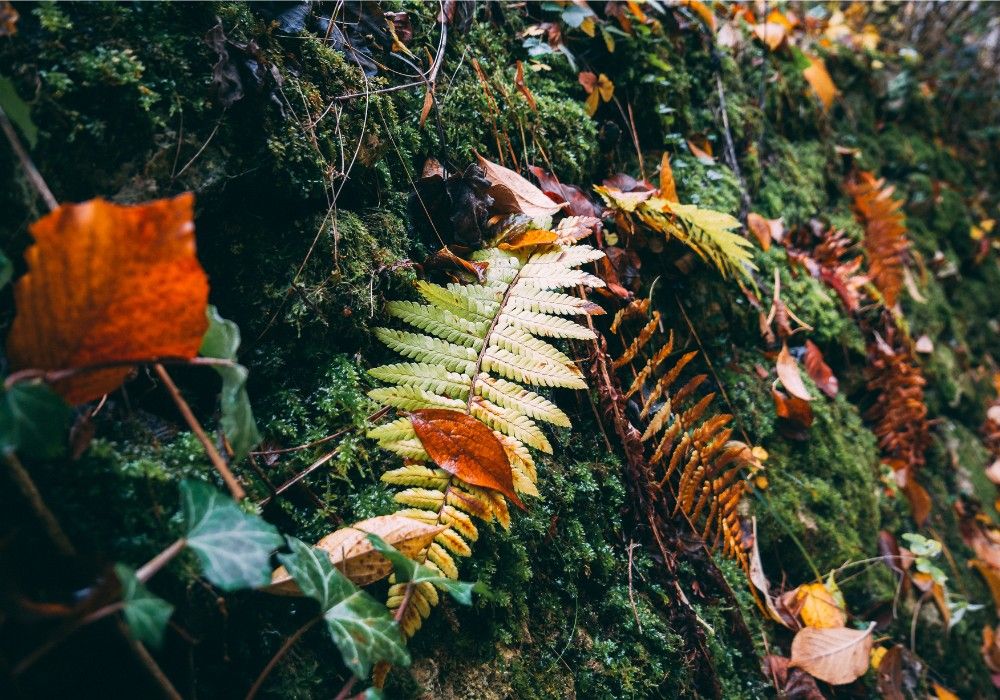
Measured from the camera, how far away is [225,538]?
830mm

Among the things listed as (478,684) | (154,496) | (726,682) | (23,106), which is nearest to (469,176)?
(23,106)

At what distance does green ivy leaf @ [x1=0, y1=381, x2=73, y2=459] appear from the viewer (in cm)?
69

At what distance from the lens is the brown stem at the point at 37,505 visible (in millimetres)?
767

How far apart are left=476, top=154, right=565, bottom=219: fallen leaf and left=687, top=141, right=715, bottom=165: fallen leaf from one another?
1325 millimetres

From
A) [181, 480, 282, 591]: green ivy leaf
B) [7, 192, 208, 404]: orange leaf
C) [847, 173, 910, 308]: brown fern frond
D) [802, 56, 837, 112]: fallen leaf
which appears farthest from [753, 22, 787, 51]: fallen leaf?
[181, 480, 282, 591]: green ivy leaf

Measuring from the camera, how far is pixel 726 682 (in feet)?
5.25

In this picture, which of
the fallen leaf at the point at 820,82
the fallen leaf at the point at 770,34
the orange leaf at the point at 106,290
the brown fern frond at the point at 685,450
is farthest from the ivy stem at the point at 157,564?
the fallen leaf at the point at 820,82

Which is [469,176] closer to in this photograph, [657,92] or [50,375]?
[50,375]

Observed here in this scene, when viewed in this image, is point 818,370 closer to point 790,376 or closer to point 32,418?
point 790,376

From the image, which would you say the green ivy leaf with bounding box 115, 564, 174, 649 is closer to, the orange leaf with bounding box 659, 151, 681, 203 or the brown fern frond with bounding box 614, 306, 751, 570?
the brown fern frond with bounding box 614, 306, 751, 570

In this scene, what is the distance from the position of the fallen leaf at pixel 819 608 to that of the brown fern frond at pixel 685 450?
0.30 meters

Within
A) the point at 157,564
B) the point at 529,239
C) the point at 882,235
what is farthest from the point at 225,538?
the point at 882,235

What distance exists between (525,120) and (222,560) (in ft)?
5.66

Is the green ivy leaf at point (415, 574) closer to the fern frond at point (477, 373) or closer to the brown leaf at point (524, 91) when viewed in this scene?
the fern frond at point (477, 373)
